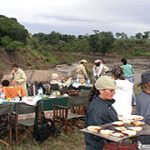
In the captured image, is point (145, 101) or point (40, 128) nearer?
point (145, 101)

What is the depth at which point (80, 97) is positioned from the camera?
8.36m

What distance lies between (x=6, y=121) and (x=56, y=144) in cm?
98

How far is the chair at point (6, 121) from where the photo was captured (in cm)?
718

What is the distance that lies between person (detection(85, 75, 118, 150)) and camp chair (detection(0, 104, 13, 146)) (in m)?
2.99

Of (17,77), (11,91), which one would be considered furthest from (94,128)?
(17,77)

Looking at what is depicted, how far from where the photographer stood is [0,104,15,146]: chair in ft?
23.6

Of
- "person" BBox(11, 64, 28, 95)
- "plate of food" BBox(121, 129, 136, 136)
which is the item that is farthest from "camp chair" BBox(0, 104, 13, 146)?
"plate of food" BBox(121, 129, 136, 136)

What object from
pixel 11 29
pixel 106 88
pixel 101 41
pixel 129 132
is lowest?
pixel 129 132

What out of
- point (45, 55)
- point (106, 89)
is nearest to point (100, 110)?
point (106, 89)

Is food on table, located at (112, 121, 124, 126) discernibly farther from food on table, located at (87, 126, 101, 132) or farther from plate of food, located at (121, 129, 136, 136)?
food on table, located at (87, 126, 101, 132)

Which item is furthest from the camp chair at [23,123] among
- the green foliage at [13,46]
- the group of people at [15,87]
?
the green foliage at [13,46]

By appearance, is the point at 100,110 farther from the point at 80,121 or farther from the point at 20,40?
the point at 20,40

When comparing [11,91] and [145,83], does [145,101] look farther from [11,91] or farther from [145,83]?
[11,91]

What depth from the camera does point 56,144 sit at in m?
7.29
